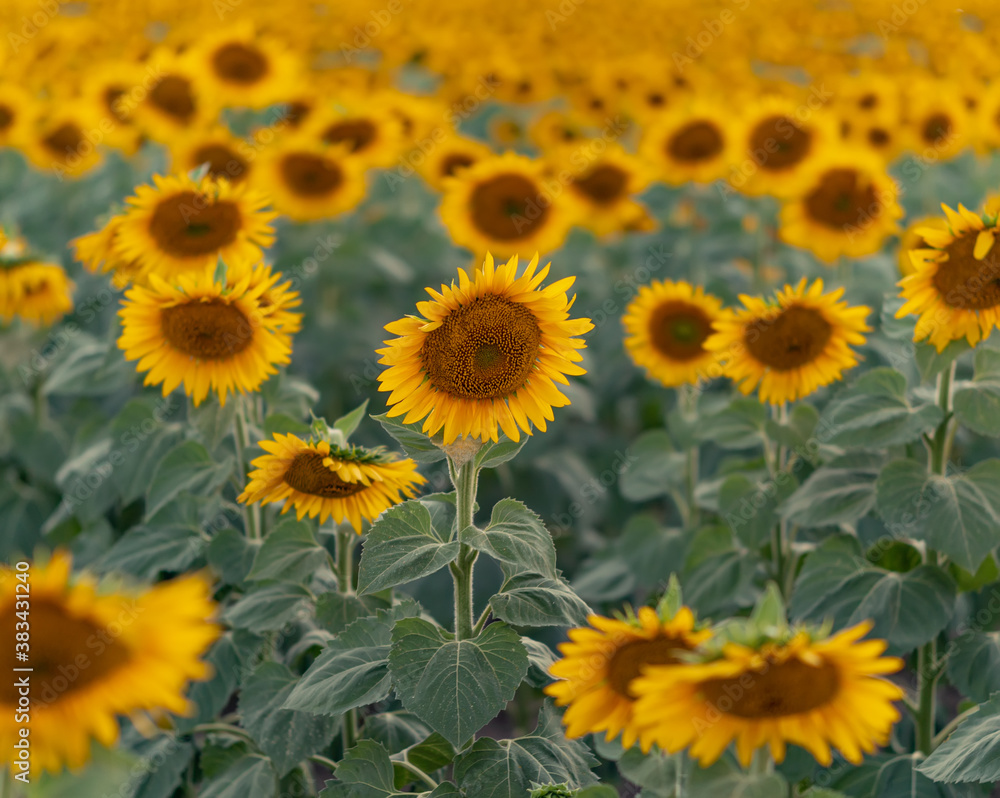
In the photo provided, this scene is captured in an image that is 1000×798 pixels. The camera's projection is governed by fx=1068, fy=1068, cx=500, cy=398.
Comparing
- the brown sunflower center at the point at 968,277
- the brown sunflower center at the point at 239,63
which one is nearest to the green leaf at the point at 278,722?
the brown sunflower center at the point at 968,277

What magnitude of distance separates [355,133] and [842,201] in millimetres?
2063

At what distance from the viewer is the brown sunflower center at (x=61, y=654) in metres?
1.25

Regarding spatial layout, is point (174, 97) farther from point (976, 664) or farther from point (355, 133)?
point (976, 664)

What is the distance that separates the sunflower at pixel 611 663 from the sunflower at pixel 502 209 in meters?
2.91

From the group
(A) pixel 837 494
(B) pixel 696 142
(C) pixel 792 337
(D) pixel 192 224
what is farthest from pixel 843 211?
(D) pixel 192 224

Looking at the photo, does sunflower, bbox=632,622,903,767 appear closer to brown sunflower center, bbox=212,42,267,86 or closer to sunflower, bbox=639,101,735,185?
sunflower, bbox=639,101,735,185

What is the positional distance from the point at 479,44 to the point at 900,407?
4.63m

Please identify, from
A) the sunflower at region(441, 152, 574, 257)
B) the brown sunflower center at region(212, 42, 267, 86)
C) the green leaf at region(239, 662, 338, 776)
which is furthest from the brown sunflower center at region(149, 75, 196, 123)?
the green leaf at region(239, 662, 338, 776)

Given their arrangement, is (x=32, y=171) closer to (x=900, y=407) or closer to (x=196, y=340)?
(x=196, y=340)

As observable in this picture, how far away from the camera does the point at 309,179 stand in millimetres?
4293

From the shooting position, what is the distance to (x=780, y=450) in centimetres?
286

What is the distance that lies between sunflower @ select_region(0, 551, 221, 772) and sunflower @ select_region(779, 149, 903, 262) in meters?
3.13

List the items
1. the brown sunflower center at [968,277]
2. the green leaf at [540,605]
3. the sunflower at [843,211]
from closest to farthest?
the green leaf at [540,605] → the brown sunflower center at [968,277] → the sunflower at [843,211]

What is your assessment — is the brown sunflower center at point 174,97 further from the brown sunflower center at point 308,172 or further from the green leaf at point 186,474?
the green leaf at point 186,474
